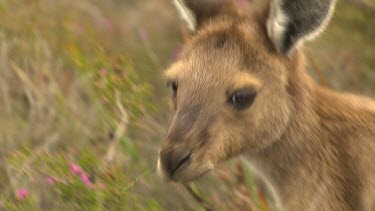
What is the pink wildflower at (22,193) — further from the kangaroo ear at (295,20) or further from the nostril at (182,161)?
the kangaroo ear at (295,20)

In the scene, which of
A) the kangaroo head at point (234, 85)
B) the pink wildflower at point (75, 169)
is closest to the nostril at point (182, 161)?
the kangaroo head at point (234, 85)

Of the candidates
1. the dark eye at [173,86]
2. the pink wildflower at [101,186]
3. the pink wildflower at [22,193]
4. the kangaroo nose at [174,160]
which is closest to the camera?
the kangaroo nose at [174,160]

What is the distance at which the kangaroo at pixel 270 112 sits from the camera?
3.66 meters

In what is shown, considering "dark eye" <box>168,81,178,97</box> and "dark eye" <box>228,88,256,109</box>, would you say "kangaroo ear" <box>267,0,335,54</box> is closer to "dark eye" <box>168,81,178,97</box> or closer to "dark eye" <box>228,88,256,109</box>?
"dark eye" <box>228,88,256,109</box>

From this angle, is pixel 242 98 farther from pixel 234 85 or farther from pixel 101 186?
pixel 101 186

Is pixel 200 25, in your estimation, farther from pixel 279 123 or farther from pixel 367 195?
pixel 367 195

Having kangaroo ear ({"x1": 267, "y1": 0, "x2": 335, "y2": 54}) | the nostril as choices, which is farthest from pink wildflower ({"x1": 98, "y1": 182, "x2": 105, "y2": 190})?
kangaroo ear ({"x1": 267, "y1": 0, "x2": 335, "y2": 54})

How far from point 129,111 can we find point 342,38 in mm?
2618

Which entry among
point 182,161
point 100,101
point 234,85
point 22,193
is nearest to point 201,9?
point 234,85

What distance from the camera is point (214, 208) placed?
4668mm

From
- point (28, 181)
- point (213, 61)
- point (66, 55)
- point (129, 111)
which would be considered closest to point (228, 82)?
point (213, 61)

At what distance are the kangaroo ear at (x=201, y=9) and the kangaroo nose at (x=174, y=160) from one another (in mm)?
915

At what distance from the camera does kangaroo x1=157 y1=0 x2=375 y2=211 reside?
3.66m

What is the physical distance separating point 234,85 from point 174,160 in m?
0.49
